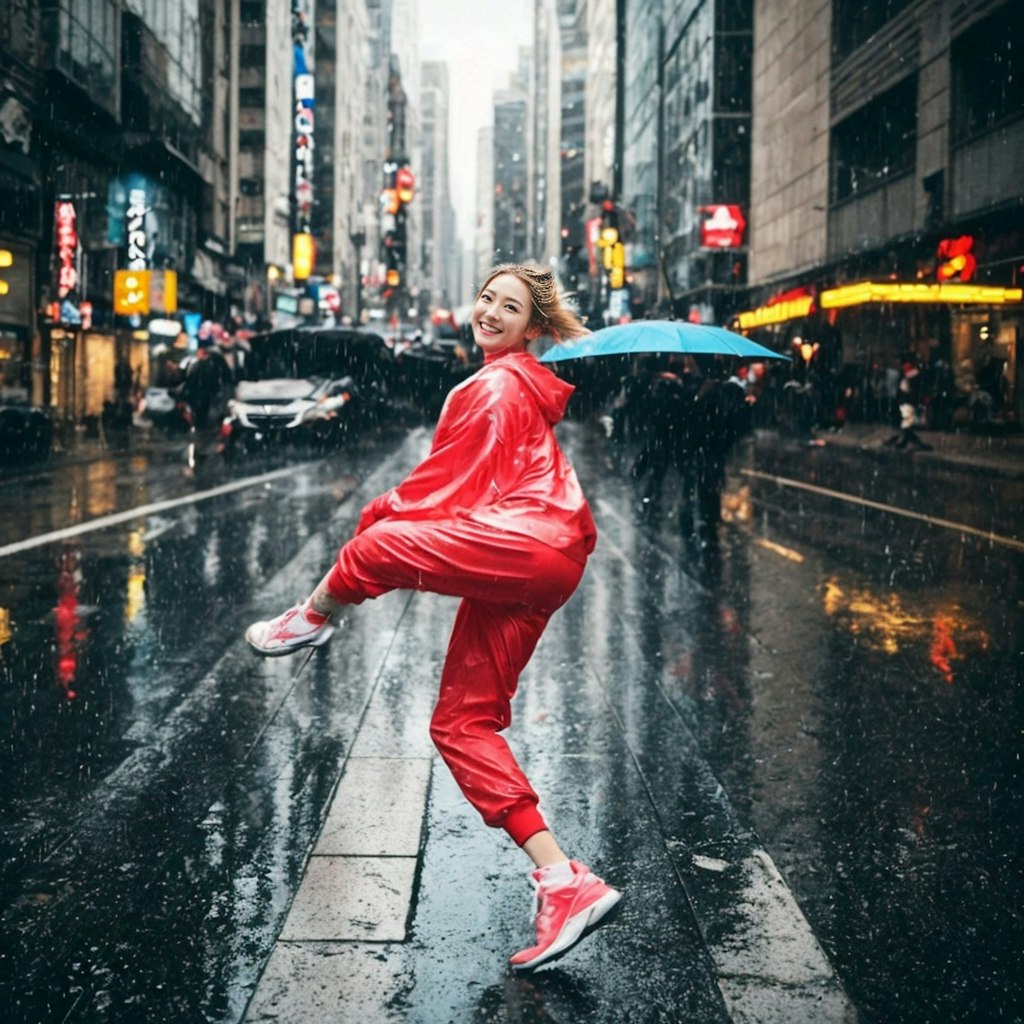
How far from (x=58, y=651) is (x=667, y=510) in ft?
31.7

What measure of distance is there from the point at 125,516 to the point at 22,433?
33.1ft

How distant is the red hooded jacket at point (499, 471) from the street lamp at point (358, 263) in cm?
12225

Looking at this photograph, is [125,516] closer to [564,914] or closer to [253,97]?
[564,914]

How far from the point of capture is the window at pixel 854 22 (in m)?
39.8

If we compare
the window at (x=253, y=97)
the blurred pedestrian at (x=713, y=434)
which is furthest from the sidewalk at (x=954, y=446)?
the window at (x=253, y=97)

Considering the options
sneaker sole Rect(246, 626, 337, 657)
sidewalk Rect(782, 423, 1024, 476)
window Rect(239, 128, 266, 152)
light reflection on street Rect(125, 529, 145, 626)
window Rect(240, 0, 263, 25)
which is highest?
window Rect(240, 0, 263, 25)

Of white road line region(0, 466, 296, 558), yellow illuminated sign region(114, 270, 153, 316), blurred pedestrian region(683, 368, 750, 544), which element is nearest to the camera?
white road line region(0, 466, 296, 558)

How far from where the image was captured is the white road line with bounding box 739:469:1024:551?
1306 cm

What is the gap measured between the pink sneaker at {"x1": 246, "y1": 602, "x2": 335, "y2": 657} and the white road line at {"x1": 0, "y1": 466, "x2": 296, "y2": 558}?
28.3 feet

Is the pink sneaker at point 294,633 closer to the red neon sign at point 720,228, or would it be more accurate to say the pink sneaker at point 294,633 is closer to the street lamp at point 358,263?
the red neon sign at point 720,228

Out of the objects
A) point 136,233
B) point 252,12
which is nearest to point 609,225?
point 252,12

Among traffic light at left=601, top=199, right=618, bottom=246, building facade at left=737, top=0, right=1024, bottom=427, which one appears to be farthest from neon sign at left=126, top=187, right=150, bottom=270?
traffic light at left=601, top=199, right=618, bottom=246

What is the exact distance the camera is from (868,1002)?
10.2ft

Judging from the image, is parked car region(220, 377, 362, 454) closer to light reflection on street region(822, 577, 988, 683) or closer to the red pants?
light reflection on street region(822, 577, 988, 683)
